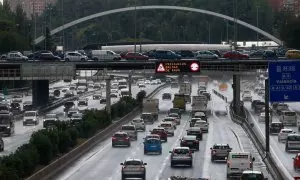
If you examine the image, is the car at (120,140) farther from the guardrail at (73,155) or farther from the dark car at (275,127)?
the dark car at (275,127)

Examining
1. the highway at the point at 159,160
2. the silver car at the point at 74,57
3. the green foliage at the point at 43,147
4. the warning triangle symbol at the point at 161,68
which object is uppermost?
the silver car at the point at 74,57

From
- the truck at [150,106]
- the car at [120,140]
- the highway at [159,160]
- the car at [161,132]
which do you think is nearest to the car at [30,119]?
the highway at [159,160]

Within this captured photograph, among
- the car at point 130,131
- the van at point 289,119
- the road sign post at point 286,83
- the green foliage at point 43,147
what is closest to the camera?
the road sign post at point 286,83

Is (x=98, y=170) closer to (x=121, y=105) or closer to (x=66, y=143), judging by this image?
(x=66, y=143)

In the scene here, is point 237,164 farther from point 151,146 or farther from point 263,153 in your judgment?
point 151,146

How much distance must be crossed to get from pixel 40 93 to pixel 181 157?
210 ft

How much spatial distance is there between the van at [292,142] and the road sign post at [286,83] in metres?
19.3

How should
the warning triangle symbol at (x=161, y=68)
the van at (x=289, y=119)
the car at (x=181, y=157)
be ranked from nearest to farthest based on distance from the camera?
1. the car at (x=181, y=157)
2. the warning triangle symbol at (x=161, y=68)
3. the van at (x=289, y=119)

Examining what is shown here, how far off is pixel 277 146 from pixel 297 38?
107 meters

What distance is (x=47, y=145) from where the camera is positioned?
53.2 meters

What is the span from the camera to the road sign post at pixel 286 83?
156 ft

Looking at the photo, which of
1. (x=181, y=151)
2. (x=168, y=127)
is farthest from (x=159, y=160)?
(x=168, y=127)

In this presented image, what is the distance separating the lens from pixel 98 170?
55.3m

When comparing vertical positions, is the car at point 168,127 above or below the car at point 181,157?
below
